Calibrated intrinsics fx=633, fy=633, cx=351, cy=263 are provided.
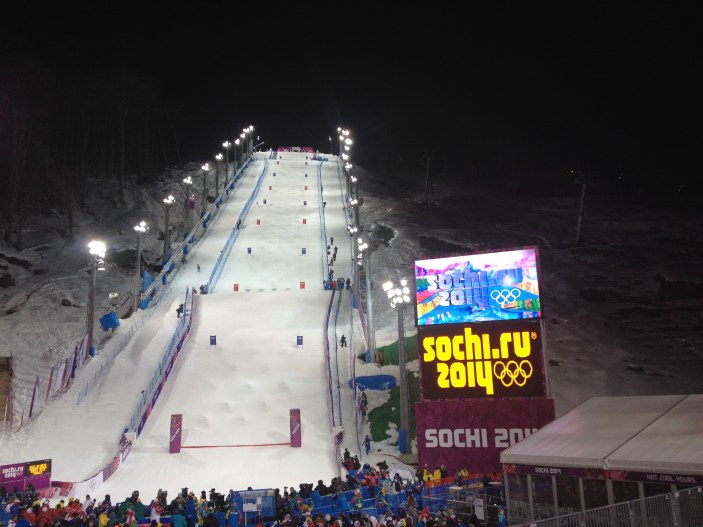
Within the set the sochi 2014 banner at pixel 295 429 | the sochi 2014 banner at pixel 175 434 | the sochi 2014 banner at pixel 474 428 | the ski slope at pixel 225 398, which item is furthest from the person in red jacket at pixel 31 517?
the sochi 2014 banner at pixel 474 428

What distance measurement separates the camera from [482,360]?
18.2 meters

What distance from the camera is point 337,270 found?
142 feet

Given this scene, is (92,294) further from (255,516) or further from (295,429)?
(255,516)

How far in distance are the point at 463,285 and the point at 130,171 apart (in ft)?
256

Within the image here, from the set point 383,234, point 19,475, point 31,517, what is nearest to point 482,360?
point 31,517

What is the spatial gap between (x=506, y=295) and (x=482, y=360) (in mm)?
1993

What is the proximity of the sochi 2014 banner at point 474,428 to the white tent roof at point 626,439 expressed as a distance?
1.19m

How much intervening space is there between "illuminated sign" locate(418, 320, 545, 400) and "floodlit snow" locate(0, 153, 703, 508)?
12.5 feet

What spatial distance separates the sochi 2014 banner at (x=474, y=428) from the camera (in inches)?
693

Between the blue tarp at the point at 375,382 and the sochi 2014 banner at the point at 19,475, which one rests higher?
the blue tarp at the point at 375,382

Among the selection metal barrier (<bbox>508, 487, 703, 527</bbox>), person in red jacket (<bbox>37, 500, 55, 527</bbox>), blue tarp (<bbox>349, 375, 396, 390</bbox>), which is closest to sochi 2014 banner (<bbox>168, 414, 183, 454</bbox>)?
person in red jacket (<bbox>37, 500, 55, 527</bbox>)

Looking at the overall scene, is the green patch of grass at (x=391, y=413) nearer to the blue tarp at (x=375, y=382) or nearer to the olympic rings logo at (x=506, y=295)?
the blue tarp at (x=375, y=382)

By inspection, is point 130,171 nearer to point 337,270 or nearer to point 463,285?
point 337,270

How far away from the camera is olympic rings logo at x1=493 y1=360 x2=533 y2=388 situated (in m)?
17.7
